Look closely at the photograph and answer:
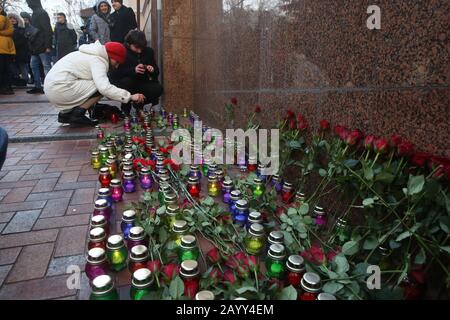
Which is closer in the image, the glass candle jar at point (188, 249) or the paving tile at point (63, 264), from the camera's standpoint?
the glass candle jar at point (188, 249)

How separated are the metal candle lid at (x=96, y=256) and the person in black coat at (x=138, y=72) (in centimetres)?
420

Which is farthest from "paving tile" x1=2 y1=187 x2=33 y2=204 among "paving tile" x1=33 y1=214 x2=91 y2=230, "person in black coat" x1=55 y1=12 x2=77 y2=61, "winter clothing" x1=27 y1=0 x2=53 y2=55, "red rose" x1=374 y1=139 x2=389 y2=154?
"person in black coat" x1=55 y1=12 x2=77 y2=61

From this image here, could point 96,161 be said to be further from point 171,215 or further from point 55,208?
point 171,215

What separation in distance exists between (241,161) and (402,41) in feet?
5.73

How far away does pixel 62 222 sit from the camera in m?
2.08

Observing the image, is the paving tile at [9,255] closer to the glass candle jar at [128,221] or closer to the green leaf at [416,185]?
the glass candle jar at [128,221]

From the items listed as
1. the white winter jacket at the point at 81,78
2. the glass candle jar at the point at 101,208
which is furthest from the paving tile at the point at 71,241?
the white winter jacket at the point at 81,78

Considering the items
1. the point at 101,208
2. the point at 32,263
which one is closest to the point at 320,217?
the point at 101,208

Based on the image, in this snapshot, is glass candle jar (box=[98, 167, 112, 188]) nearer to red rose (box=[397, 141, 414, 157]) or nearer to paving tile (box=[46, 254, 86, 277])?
paving tile (box=[46, 254, 86, 277])

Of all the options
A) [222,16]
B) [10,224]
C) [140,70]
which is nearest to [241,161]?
[10,224]

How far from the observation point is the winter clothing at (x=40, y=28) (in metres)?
7.18
